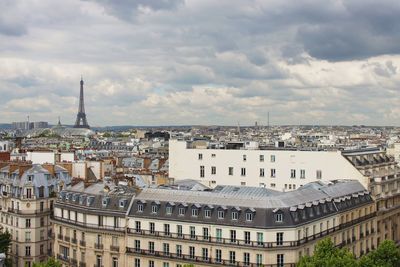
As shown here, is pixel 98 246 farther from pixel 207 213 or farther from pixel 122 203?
pixel 207 213

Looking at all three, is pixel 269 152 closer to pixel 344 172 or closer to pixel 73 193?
pixel 344 172

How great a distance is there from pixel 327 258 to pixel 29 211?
42.0 meters

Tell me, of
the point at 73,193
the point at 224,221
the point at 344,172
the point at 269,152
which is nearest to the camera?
the point at 224,221

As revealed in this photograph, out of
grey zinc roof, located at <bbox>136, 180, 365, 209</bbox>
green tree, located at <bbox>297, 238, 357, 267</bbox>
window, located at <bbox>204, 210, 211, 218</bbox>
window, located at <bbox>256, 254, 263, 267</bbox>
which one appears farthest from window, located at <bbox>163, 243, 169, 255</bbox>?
green tree, located at <bbox>297, 238, 357, 267</bbox>

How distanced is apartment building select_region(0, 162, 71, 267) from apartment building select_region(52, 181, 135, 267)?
19.5 ft

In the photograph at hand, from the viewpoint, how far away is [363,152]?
94.6m

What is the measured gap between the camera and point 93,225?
229 ft

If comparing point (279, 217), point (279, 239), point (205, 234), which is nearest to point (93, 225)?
point (205, 234)

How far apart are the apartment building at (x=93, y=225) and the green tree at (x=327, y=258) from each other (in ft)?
70.2

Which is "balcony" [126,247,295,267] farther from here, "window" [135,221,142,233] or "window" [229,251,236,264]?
"window" [135,221,142,233]

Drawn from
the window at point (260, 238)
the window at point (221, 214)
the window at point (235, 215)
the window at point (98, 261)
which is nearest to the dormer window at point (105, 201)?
the window at point (98, 261)

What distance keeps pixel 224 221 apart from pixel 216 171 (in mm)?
33882

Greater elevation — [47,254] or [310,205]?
[310,205]

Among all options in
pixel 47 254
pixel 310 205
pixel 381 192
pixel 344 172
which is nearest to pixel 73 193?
pixel 47 254
